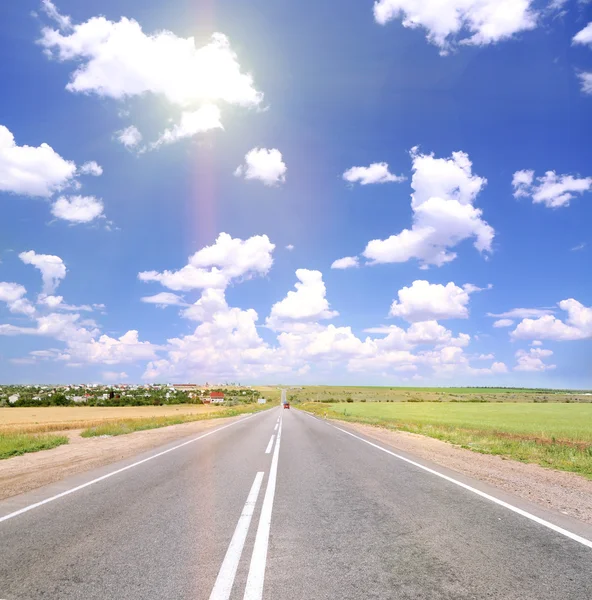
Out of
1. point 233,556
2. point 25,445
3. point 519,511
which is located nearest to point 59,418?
point 25,445

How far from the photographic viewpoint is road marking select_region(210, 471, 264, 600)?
3.75 meters

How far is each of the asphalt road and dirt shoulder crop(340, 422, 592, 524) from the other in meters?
0.91

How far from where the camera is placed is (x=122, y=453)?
47.5 ft

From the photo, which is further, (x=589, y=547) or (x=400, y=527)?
(x=400, y=527)

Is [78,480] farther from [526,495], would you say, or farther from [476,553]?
[526,495]

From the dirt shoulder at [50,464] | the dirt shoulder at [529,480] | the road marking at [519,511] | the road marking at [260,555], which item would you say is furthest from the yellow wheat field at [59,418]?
the road marking at [519,511]

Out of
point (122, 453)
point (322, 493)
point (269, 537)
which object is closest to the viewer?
point (269, 537)

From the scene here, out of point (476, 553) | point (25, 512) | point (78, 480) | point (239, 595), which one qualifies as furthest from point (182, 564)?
point (78, 480)

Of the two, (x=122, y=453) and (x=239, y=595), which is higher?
(x=239, y=595)

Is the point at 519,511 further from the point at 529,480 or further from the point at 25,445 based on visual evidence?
the point at 25,445

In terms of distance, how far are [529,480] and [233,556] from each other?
831cm

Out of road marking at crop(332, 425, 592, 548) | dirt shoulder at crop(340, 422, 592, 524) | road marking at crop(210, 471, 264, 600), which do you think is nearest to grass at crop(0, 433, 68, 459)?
road marking at crop(210, 471, 264, 600)

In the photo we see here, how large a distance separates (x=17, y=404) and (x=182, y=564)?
122246mm

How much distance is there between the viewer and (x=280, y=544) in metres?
5.02
